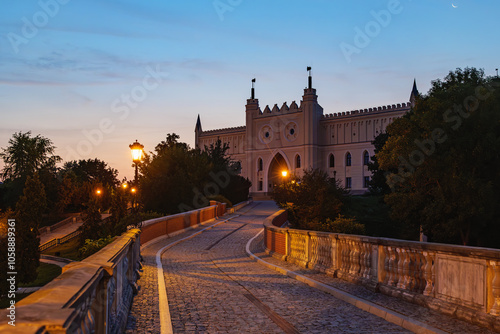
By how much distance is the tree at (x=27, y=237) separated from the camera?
35.1m

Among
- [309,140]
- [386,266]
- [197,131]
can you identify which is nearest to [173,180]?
[386,266]

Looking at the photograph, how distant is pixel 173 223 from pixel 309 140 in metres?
60.6

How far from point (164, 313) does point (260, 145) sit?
3444 inches

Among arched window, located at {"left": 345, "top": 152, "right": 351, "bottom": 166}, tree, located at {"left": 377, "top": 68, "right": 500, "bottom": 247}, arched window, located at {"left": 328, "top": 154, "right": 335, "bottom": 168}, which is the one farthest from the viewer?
Result: arched window, located at {"left": 328, "top": 154, "right": 335, "bottom": 168}

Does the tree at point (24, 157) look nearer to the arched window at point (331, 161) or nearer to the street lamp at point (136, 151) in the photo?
the arched window at point (331, 161)

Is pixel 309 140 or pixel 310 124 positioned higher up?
pixel 310 124

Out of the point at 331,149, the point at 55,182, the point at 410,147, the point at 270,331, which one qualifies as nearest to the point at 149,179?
the point at 410,147

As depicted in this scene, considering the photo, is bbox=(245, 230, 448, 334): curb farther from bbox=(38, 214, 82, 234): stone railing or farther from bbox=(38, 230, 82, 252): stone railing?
bbox=(38, 214, 82, 234): stone railing

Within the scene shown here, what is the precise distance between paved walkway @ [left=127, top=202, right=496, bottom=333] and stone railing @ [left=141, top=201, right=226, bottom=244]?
7417mm

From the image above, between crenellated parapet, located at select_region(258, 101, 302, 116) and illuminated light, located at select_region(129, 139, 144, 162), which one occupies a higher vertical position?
crenellated parapet, located at select_region(258, 101, 302, 116)

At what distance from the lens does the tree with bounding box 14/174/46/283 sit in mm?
35094

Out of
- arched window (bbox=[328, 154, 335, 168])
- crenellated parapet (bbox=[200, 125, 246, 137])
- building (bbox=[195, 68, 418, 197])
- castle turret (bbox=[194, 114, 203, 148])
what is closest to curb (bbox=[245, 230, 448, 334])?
building (bbox=[195, 68, 418, 197])

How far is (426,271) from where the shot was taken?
27.9 ft

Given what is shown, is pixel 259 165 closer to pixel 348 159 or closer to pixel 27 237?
pixel 348 159
